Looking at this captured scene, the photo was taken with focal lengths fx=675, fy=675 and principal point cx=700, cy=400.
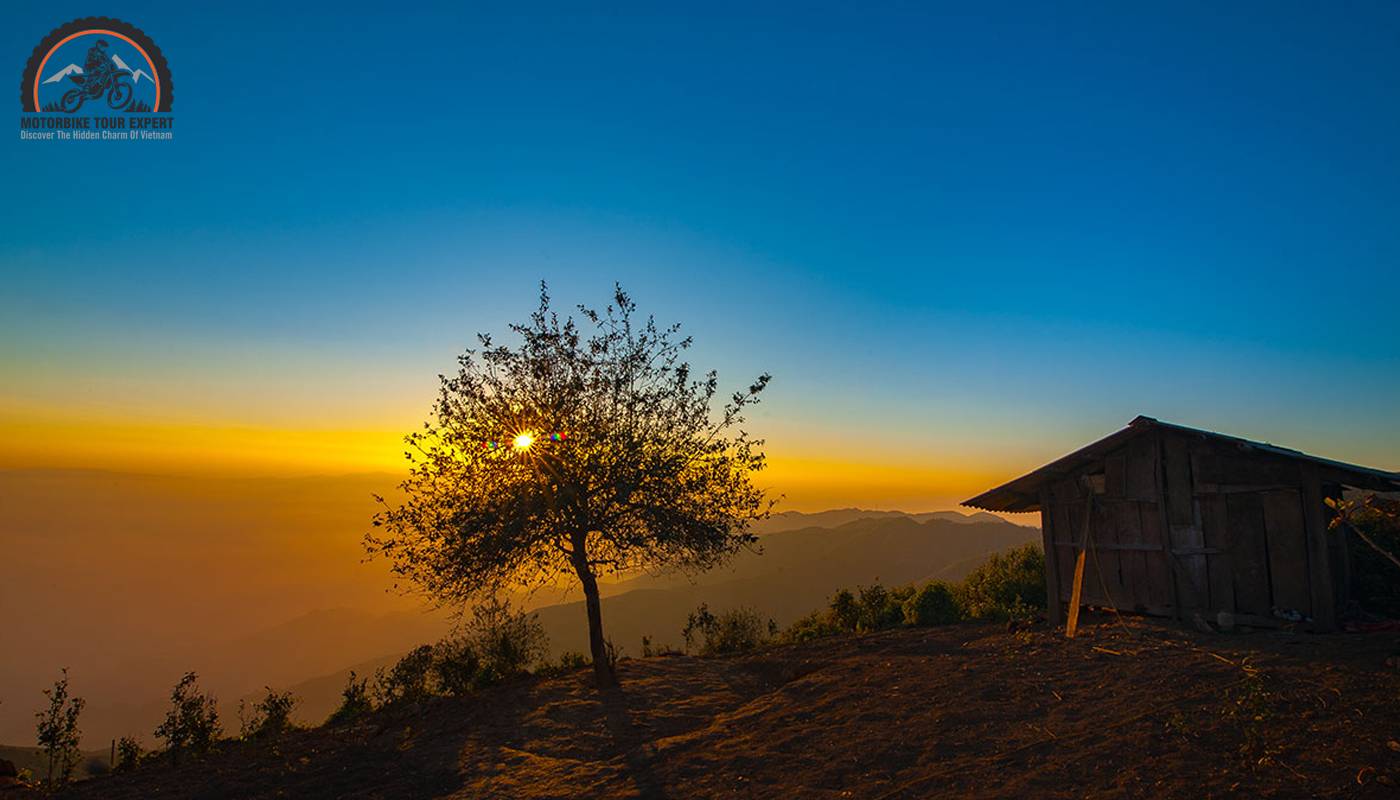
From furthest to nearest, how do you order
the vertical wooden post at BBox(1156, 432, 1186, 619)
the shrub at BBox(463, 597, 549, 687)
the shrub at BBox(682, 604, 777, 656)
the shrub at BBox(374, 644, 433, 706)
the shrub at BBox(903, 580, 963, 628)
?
the shrub at BBox(903, 580, 963, 628)
the shrub at BBox(682, 604, 777, 656)
the shrub at BBox(463, 597, 549, 687)
the shrub at BBox(374, 644, 433, 706)
the vertical wooden post at BBox(1156, 432, 1186, 619)

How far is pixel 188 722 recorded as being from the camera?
13.3 m

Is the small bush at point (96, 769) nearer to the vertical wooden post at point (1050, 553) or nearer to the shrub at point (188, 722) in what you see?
the shrub at point (188, 722)

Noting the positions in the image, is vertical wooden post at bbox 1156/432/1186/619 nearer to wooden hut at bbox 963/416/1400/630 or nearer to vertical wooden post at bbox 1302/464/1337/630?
wooden hut at bbox 963/416/1400/630

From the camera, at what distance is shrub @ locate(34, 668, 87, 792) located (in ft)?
37.7

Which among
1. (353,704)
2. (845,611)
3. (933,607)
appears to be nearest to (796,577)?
(845,611)

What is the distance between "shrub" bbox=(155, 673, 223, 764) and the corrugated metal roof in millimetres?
18866

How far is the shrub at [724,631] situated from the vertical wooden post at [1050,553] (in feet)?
27.4

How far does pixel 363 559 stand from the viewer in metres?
13.5

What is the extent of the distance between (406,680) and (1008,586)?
18.4 m

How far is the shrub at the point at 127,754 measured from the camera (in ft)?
42.0

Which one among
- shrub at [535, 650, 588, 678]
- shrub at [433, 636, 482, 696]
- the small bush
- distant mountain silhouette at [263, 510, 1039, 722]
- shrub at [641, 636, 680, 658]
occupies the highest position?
shrub at [433, 636, 482, 696]

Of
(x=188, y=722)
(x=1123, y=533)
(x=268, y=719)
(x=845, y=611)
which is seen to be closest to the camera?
(x=188, y=722)

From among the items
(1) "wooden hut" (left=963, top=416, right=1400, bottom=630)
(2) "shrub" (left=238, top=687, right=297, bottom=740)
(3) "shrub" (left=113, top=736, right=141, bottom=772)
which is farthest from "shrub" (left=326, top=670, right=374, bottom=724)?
(1) "wooden hut" (left=963, top=416, right=1400, bottom=630)

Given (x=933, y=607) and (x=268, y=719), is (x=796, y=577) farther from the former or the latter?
(x=268, y=719)
